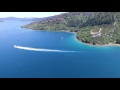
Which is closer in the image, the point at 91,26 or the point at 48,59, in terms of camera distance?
the point at 48,59

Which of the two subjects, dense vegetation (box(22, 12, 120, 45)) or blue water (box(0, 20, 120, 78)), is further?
dense vegetation (box(22, 12, 120, 45))

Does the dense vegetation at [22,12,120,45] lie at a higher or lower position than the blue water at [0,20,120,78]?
higher

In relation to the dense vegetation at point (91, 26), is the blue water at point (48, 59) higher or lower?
lower

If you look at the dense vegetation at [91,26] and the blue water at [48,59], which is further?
the dense vegetation at [91,26]
